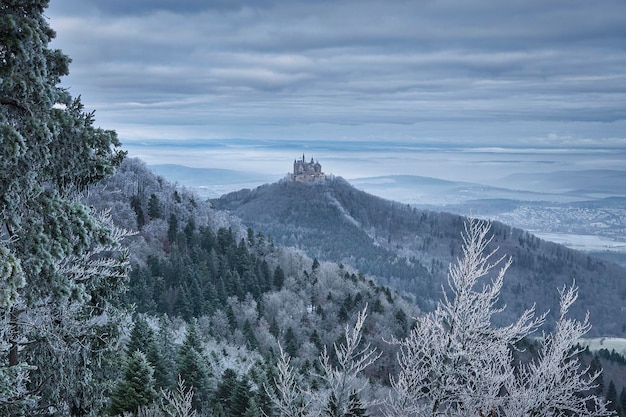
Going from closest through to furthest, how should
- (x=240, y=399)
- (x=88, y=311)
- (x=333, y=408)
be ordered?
(x=88, y=311) < (x=333, y=408) < (x=240, y=399)

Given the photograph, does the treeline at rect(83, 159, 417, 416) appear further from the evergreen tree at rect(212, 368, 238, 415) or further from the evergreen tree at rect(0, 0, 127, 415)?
the evergreen tree at rect(0, 0, 127, 415)

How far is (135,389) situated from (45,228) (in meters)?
16.2

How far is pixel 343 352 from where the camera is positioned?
11250mm

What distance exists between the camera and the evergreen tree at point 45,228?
289 inches

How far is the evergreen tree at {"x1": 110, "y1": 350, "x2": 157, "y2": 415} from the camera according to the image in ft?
71.9

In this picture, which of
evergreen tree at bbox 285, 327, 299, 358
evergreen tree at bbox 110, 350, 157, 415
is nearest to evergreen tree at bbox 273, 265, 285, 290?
evergreen tree at bbox 285, 327, 299, 358

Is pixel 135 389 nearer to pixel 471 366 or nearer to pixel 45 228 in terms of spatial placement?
pixel 471 366

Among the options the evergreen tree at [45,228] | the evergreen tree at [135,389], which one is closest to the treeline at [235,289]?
the evergreen tree at [135,389]

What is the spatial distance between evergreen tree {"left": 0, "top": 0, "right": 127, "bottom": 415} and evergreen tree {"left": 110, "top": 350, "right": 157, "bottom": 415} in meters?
12.8

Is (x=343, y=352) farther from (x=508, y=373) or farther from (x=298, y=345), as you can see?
(x=298, y=345)

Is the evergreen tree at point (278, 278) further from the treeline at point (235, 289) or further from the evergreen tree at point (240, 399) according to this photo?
the evergreen tree at point (240, 399)

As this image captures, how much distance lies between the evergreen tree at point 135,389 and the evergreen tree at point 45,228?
12830mm

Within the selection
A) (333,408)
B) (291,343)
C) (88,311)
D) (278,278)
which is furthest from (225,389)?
(278,278)

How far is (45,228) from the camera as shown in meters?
7.80
